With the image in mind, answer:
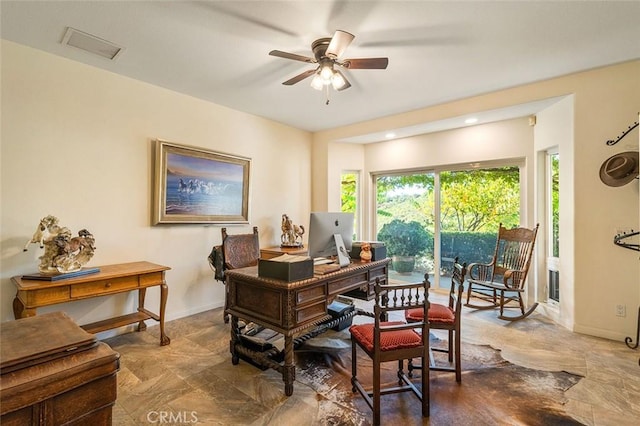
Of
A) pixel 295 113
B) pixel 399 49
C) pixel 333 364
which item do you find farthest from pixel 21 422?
pixel 295 113

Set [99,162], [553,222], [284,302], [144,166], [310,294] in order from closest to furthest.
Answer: [284,302] → [310,294] → [99,162] → [144,166] → [553,222]

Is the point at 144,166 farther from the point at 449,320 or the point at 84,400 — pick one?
the point at 449,320

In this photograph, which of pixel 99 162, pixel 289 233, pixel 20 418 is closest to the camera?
pixel 20 418

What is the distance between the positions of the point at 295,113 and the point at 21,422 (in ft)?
14.0

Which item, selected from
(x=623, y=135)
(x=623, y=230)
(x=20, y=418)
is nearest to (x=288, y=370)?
(x=20, y=418)

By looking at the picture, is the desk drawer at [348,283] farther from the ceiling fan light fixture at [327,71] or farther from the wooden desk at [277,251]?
the ceiling fan light fixture at [327,71]

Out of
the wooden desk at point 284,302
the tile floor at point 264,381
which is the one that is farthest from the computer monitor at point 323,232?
the tile floor at point 264,381

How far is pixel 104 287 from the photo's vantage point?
2627 mm

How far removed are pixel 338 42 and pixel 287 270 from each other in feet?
5.60

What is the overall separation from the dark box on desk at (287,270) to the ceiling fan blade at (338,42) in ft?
5.32

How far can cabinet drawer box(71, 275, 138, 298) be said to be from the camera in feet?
8.14

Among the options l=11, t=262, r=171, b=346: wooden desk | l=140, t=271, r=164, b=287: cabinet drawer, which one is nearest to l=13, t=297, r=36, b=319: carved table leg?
l=11, t=262, r=171, b=346: wooden desk

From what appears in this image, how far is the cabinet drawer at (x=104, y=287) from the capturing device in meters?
2.48

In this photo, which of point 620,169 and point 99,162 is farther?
point 99,162
